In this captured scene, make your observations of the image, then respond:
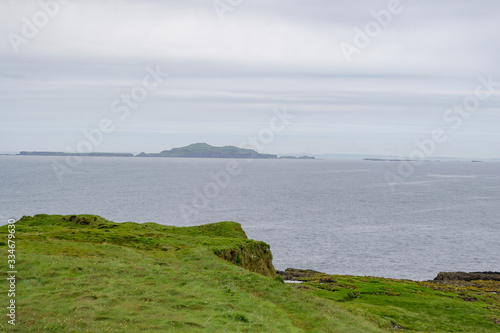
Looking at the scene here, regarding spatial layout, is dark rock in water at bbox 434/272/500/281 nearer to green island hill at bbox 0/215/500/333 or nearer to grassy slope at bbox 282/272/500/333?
grassy slope at bbox 282/272/500/333

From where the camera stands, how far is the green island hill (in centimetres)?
2464

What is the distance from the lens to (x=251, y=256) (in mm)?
54938

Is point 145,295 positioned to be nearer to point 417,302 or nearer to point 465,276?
point 417,302

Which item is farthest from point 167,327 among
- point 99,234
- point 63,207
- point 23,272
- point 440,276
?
point 63,207

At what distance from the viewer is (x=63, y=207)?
180750 millimetres

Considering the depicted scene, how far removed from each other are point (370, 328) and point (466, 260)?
89384 mm

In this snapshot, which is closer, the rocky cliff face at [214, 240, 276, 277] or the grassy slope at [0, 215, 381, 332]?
the grassy slope at [0, 215, 381, 332]

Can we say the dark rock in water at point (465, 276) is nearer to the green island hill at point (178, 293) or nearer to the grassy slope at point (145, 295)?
the green island hill at point (178, 293)

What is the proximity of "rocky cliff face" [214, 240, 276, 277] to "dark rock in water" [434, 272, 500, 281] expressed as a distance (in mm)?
50961

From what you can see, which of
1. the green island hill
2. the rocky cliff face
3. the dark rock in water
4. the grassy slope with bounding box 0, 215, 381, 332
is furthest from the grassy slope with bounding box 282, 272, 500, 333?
the grassy slope with bounding box 0, 215, 381, 332

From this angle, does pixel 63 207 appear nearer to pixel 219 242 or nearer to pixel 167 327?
pixel 219 242

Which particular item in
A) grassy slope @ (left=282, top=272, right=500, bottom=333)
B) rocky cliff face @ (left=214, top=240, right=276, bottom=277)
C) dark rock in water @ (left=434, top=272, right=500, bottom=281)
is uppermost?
rocky cliff face @ (left=214, top=240, right=276, bottom=277)

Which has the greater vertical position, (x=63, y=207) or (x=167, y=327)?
(x=63, y=207)

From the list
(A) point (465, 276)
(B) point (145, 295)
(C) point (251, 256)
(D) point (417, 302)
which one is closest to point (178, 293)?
(B) point (145, 295)
